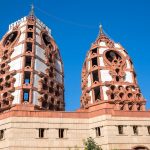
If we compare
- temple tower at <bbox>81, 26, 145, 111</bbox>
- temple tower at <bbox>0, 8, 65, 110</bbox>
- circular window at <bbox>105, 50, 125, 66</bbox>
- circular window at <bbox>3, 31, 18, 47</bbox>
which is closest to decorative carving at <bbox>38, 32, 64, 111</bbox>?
temple tower at <bbox>0, 8, 65, 110</bbox>

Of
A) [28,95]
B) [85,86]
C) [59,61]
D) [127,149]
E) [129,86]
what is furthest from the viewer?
[59,61]

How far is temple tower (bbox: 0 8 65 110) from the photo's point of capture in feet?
162

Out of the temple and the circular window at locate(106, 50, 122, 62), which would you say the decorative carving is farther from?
the circular window at locate(106, 50, 122, 62)

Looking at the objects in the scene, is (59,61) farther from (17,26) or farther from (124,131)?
(124,131)

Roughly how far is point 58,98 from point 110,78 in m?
12.3

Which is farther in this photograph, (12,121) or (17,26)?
(17,26)

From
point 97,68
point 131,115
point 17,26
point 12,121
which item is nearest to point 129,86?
point 97,68

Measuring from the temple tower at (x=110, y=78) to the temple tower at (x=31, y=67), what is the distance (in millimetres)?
7020

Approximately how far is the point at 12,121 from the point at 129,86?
80.6 feet

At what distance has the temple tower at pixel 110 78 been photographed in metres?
50.5

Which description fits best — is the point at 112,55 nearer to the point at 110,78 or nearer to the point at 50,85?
the point at 110,78

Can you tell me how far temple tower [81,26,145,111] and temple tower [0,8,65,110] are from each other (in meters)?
7.02

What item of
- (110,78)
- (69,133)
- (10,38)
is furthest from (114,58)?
(10,38)

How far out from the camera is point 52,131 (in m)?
40.8
